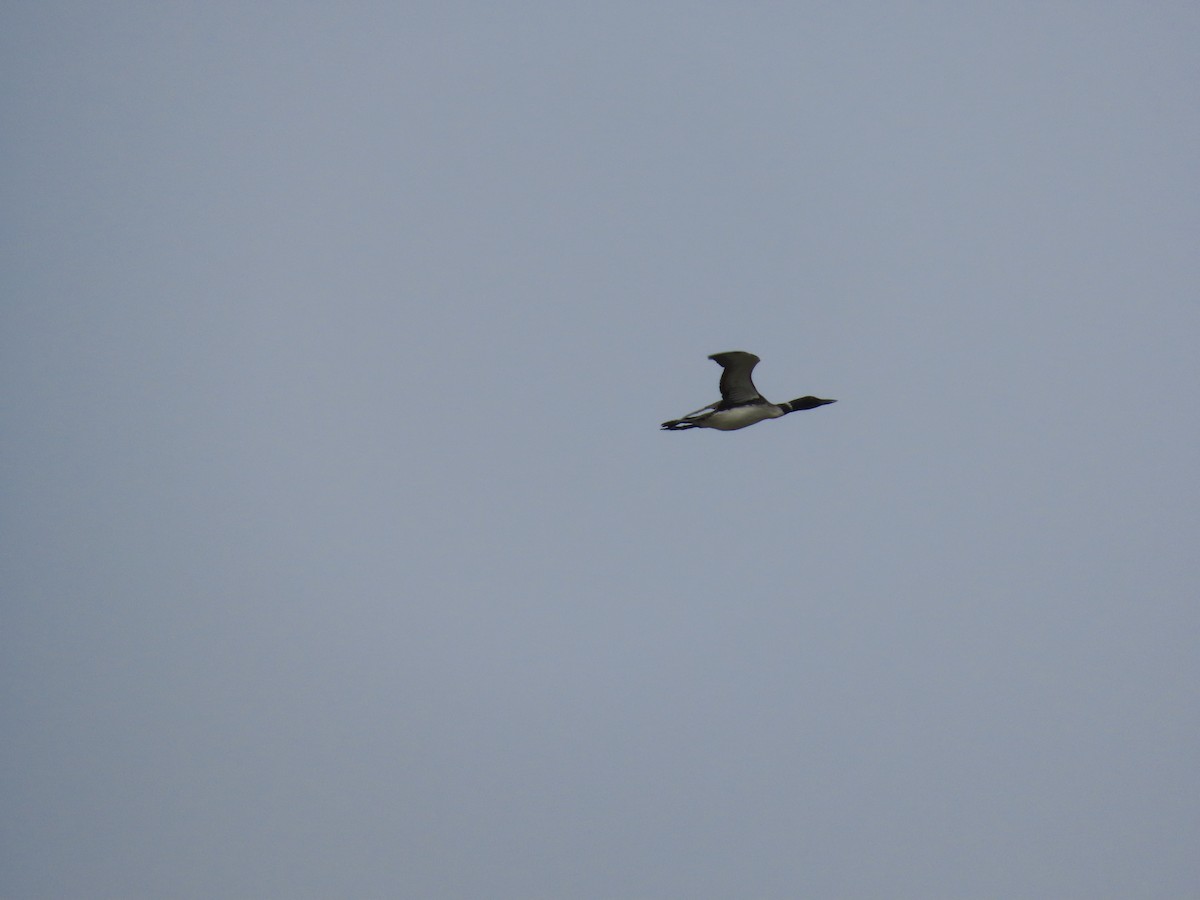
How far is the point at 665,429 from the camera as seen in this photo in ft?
162

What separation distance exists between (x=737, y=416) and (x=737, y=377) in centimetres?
111

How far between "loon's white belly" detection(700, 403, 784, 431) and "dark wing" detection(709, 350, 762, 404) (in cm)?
29

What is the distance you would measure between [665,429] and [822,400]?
502 cm

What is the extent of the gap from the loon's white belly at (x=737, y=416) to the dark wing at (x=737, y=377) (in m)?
0.29

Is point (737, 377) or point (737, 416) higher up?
point (737, 377)

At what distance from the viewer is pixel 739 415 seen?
50000mm

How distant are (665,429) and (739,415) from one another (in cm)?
221

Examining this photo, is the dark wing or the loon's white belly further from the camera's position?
the loon's white belly

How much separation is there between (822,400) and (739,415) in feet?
9.27

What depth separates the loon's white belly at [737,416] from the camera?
→ 49.9 meters

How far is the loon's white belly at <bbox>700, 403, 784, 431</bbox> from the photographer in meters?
49.9

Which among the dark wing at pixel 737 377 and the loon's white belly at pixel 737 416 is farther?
the loon's white belly at pixel 737 416

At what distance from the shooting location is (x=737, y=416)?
5003 cm

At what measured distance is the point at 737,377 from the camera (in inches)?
1961
